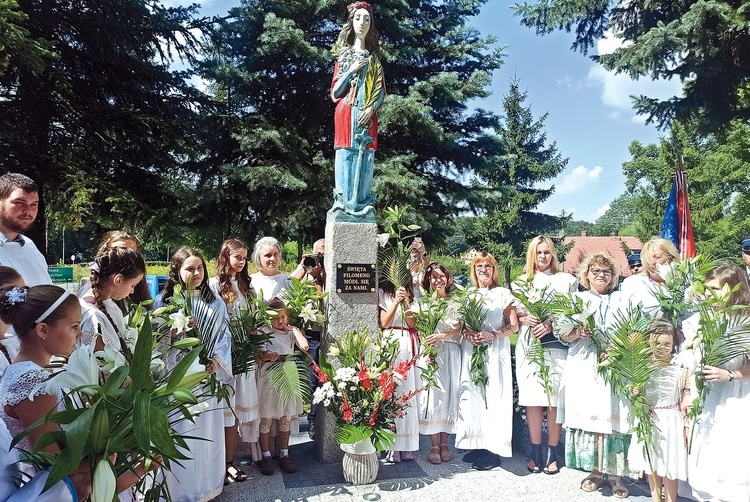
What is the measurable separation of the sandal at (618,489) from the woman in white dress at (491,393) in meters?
0.84

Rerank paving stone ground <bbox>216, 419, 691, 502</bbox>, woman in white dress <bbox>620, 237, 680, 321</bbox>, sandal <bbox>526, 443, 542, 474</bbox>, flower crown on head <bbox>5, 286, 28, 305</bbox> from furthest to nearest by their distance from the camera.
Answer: sandal <bbox>526, 443, 542, 474</bbox> → woman in white dress <bbox>620, 237, 680, 321</bbox> → paving stone ground <bbox>216, 419, 691, 502</bbox> → flower crown on head <bbox>5, 286, 28, 305</bbox>

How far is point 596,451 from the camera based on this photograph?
400 cm

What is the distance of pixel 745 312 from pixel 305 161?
9883 mm

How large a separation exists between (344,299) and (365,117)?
1.77 meters

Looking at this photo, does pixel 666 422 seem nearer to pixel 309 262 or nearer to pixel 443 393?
pixel 443 393

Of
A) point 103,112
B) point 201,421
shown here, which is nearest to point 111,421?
point 201,421

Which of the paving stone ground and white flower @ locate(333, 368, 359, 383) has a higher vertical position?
white flower @ locate(333, 368, 359, 383)

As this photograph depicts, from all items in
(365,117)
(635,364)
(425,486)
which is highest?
(365,117)

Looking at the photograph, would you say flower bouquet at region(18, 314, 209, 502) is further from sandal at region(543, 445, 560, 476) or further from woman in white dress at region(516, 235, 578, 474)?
sandal at region(543, 445, 560, 476)

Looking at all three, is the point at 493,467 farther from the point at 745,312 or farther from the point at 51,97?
the point at 51,97

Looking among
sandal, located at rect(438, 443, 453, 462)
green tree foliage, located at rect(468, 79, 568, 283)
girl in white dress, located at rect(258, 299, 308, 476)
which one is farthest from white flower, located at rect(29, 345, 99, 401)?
green tree foliage, located at rect(468, 79, 568, 283)

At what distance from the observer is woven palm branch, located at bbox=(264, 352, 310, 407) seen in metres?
4.02

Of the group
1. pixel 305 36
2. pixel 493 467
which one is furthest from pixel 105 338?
pixel 305 36

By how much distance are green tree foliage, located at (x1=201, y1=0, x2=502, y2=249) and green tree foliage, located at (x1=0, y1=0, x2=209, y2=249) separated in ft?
3.95
